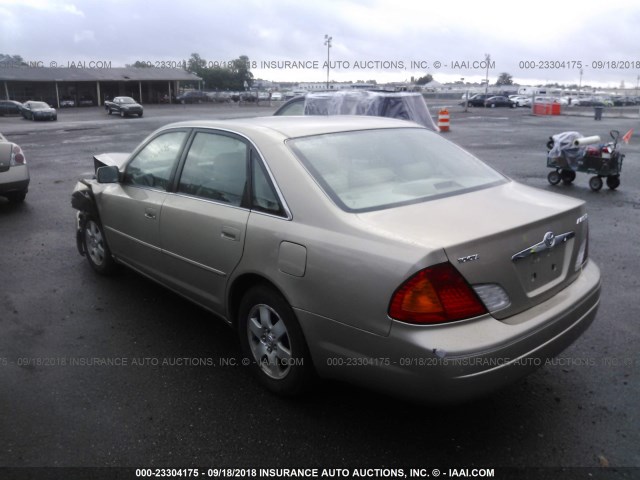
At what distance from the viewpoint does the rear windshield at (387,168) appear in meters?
3.23

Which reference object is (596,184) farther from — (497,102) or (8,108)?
(8,108)

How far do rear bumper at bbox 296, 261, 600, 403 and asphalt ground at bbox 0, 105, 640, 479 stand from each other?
0.36 metres

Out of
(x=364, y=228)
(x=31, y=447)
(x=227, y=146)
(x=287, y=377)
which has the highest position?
(x=227, y=146)

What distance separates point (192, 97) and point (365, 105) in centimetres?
5715

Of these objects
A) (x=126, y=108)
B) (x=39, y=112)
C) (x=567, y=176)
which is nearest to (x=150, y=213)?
(x=567, y=176)

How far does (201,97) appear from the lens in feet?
226

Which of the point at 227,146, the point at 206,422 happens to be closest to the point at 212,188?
the point at 227,146

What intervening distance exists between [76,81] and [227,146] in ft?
217

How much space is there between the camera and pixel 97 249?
5441 millimetres

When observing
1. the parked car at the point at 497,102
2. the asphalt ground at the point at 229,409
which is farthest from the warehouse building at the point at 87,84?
the asphalt ground at the point at 229,409

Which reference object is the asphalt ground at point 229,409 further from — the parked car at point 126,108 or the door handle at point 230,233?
the parked car at point 126,108

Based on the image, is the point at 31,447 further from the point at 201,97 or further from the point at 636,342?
the point at 201,97

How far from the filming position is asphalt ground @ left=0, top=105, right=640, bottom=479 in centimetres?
283

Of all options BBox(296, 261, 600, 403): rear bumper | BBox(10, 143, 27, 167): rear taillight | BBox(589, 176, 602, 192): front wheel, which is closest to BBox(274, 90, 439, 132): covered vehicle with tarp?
BBox(589, 176, 602, 192): front wheel
